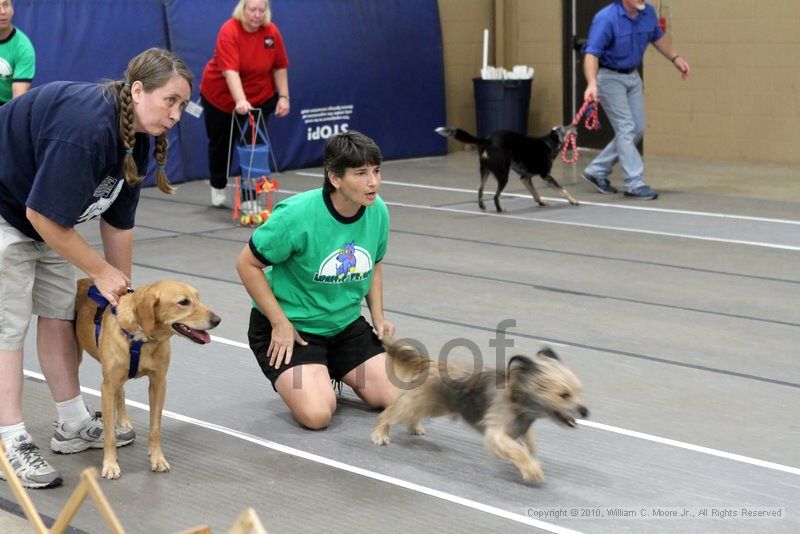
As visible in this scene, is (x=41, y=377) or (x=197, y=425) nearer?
(x=197, y=425)

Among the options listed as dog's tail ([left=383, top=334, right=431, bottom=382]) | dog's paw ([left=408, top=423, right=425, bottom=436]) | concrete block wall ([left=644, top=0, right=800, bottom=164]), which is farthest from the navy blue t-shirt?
concrete block wall ([left=644, top=0, right=800, bottom=164])

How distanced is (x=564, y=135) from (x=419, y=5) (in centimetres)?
438

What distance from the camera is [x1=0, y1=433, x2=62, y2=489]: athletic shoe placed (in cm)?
348

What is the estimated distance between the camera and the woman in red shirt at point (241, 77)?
27.8ft

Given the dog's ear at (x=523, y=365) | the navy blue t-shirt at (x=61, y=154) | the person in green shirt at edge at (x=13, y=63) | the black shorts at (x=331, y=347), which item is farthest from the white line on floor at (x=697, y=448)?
the person in green shirt at edge at (x=13, y=63)

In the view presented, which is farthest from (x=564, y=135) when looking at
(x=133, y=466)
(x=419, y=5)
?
(x=133, y=466)

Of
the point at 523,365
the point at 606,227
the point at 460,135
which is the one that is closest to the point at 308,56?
the point at 460,135

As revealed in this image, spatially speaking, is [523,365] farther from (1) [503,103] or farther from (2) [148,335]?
(1) [503,103]

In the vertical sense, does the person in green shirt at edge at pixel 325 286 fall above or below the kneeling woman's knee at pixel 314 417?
above

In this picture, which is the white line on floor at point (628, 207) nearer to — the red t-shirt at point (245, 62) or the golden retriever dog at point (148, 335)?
the red t-shirt at point (245, 62)

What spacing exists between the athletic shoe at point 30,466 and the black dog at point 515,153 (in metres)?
5.52

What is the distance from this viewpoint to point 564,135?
8.80 m

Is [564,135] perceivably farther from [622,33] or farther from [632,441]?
[632,441]

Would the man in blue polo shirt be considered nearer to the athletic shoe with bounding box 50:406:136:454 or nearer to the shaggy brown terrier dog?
the shaggy brown terrier dog
